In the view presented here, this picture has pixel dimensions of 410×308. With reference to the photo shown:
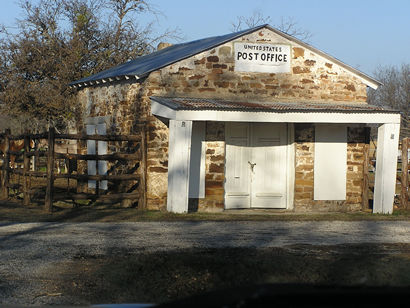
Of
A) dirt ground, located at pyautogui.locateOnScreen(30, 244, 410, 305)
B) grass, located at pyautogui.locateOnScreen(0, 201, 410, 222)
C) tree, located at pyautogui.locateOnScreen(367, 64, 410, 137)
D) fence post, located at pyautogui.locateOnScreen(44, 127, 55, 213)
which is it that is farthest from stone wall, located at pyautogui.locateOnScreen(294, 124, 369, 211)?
tree, located at pyautogui.locateOnScreen(367, 64, 410, 137)

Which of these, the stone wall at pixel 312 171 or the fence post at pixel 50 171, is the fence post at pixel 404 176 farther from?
the fence post at pixel 50 171

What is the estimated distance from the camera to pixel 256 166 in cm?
1566

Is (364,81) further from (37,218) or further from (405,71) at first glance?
(405,71)

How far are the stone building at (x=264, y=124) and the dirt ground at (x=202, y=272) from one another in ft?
18.8

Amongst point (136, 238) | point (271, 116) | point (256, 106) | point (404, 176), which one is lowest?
point (136, 238)

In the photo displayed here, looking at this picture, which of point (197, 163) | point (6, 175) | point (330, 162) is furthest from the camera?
point (6, 175)

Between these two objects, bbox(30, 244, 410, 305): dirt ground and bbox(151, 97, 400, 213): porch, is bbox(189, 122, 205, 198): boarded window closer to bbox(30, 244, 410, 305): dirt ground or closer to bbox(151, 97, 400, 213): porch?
bbox(151, 97, 400, 213): porch

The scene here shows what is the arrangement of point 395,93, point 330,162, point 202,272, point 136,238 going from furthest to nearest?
point 395,93, point 330,162, point 136,238, point 202,272

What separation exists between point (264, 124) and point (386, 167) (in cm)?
299

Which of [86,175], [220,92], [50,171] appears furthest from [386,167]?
[50,171]

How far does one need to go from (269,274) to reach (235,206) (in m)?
8.54

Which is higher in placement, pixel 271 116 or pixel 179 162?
pixel 271 116

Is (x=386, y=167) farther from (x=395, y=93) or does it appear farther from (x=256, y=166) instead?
(x=395, y=93)

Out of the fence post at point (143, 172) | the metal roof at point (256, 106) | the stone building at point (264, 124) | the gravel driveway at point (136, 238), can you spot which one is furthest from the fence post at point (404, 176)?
the fence post at point (143, 172)
